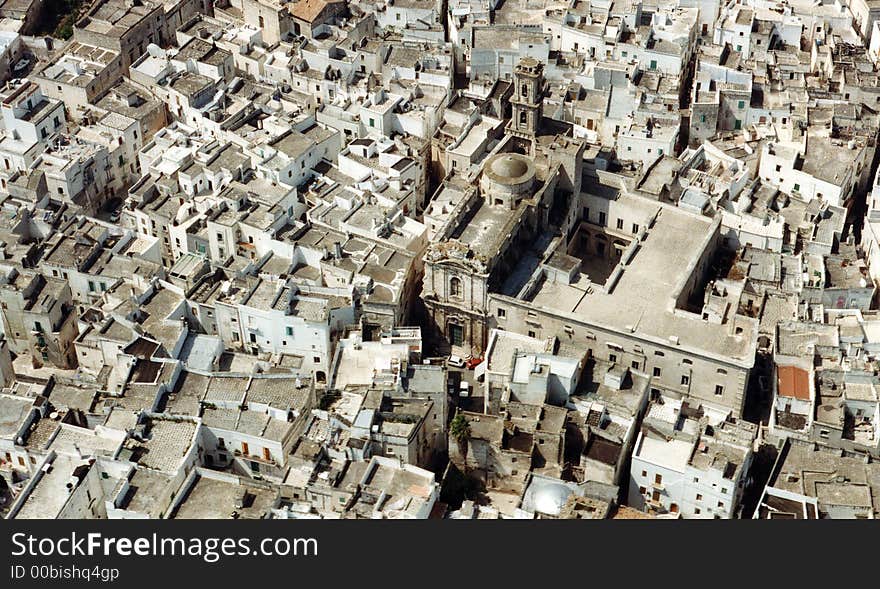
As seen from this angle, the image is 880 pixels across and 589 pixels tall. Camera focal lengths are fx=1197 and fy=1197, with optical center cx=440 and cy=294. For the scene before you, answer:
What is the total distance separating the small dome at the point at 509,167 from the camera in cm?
12538

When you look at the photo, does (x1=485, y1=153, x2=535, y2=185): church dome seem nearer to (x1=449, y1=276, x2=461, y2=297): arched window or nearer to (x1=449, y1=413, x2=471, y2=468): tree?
(x1=449, y1=276, x2=461, y2=297): arched window

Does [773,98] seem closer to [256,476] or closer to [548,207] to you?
[548,207]

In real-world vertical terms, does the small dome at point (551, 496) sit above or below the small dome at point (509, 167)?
below

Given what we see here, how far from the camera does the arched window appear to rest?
120m

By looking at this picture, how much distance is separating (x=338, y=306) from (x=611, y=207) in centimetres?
3553

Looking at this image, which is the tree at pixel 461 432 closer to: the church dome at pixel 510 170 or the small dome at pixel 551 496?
the small dome at pixel 551 496

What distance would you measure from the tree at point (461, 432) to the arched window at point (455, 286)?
17.8 m

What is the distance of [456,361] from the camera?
122812 mm

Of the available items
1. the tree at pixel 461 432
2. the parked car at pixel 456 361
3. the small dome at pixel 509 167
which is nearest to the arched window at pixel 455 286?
the parked car at pixel 456 361

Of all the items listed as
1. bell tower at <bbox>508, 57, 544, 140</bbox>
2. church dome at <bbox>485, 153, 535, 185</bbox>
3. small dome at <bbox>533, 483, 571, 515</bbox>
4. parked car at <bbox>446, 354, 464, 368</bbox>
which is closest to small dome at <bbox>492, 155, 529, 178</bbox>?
church dome at <bbox>485, 153, 535, 185</bbox>

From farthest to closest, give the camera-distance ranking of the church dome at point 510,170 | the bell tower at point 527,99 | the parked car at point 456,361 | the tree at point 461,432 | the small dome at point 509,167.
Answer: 1. the bell tower at point 527,99
2. the small dome at point 509,167
3. the church dome at point 510,170
4. the parked car at point 456,361
5. the tree at point 461,432

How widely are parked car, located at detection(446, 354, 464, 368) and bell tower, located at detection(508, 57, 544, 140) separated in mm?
27418

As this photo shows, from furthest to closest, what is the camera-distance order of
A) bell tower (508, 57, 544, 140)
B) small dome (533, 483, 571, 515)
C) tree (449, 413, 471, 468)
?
bell tower (508, 57, 544, 140) < tree (449, 413, 471, 468) < small dome (533, 483, 571, 515)

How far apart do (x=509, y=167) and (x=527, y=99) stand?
439 inches
